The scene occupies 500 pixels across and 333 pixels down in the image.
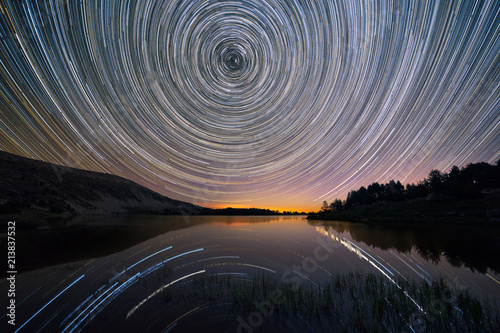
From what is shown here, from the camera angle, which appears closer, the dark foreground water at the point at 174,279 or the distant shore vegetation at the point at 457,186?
the dark foreground water at the point at 174,279

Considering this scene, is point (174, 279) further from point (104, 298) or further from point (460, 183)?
point (460, 183)

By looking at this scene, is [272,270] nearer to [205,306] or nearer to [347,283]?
[347,283]

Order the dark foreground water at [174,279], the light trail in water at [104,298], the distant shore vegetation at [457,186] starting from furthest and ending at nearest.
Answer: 1. the distant shore vegetation at [457,186]
2. the dark foreground water at [174,279]
3. the light trail in water at [104,298]

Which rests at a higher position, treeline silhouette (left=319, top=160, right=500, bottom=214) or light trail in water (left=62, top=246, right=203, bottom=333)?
treeline silhouette (left=319, top=160, right=500, bottom=214)

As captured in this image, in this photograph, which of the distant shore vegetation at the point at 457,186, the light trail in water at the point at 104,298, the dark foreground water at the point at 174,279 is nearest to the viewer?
the light trail in water at the point at 104,298

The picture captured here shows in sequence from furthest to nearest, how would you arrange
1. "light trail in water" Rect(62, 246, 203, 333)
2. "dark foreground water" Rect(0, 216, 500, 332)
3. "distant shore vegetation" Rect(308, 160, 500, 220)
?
"distant shore vegetation" Rect(308, 160, 500, 220) < "dark foreground water" Rect(0, 216, 500, 332) < "light trail in water" Rect(62, 246, 203, 333)

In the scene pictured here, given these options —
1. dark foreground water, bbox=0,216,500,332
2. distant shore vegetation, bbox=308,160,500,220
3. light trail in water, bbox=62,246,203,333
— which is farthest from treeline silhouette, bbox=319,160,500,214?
light trail in water, bbox=62,246,203,333

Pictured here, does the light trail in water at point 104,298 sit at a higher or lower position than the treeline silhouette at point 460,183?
lower

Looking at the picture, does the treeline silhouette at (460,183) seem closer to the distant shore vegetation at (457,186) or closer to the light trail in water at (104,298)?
the distant shore vegetation at (457,186)

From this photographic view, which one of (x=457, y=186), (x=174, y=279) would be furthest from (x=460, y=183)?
(x=174, y=279)

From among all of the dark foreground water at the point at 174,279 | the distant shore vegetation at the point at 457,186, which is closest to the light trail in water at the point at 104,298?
the dark foreground water at the point at 174,279

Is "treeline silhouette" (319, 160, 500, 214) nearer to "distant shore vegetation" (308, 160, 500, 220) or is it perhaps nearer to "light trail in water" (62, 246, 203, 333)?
"distant shore vegetation" (308, 160, 500, 220)

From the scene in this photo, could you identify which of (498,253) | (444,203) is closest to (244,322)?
(498,253)

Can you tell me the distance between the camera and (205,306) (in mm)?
7750
